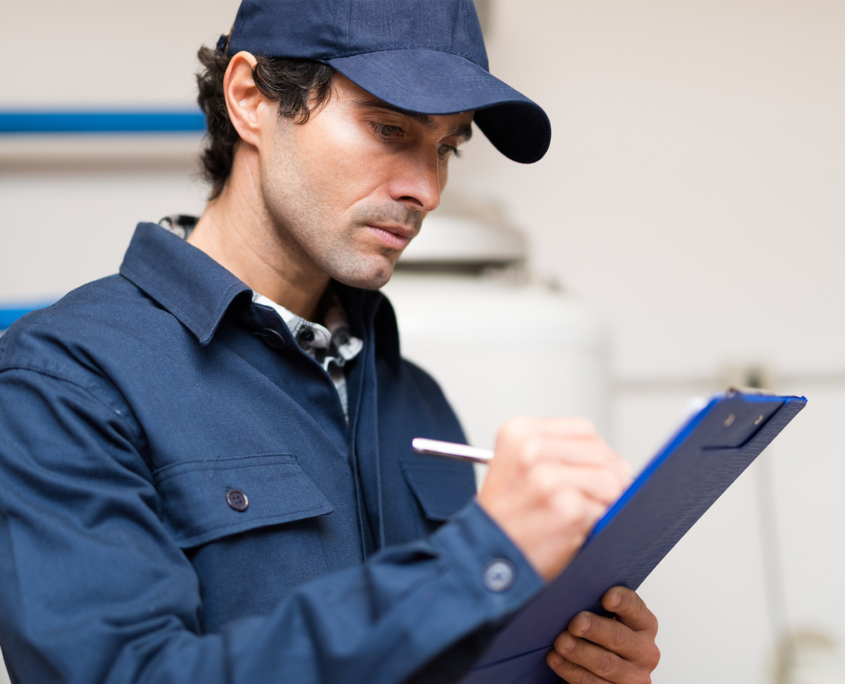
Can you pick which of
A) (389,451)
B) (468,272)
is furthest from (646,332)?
(389,451)

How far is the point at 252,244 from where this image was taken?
80 centimetres

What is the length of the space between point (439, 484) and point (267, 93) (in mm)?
436

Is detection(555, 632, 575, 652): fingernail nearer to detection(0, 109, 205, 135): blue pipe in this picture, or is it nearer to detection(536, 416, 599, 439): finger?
detection(536, 416, 599, 439): finger

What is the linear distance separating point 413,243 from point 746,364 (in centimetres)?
72

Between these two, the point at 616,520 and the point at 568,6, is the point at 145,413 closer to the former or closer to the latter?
the point at 616,520

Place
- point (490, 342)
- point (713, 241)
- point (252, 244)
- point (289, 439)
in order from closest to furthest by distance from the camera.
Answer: point (289, 439) < point (252, 244) < point (490, 342) < point (713, 241)

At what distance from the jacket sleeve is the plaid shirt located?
0.24 meters

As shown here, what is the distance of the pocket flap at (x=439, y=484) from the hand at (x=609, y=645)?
0.25 meters

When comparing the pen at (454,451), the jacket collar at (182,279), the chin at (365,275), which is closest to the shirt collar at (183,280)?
the jacket collar at (182,279)

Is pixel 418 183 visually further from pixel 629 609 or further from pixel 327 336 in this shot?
pixel 629 609

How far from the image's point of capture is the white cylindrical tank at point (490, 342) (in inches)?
44.3

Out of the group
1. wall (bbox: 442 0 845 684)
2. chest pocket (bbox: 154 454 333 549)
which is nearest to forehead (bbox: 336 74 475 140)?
chest pocket (bbox: 154 454 333 549)

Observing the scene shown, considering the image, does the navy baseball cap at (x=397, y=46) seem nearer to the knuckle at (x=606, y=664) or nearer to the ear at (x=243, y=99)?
the ear at (x=243, y=99)

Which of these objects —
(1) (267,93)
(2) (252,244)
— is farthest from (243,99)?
(2) (252,244)
